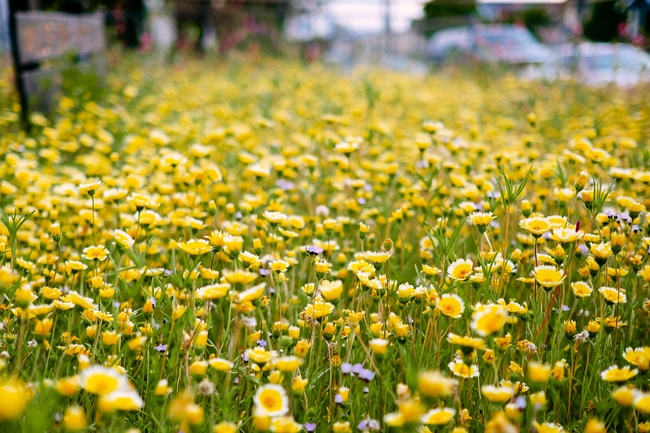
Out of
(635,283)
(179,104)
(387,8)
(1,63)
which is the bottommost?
(635,283)

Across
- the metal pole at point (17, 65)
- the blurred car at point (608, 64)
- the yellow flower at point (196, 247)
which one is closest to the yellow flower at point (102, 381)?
the yellow flower at point (196, 247)

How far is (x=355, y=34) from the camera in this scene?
1483cm

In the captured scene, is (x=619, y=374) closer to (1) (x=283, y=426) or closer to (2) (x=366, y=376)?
(2) (x=366, y=376)

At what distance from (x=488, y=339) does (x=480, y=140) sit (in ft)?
9.36

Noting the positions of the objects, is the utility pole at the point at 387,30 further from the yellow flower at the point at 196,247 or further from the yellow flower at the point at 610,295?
the yellow flower at the point at 196,247

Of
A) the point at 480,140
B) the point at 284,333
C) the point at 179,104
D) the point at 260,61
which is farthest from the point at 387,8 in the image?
the point at 284,333

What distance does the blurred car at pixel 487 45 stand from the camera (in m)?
9.76

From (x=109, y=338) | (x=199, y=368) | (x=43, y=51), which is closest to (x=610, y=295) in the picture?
(x=199, y=368)

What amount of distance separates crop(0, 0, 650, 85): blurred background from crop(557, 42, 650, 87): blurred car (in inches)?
1.6

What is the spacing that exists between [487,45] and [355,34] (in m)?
5.01

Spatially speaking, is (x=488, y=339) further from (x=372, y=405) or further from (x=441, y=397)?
(x=372, y=405)

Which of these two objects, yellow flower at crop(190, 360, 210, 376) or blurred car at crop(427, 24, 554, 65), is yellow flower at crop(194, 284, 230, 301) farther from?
blurred car at crop(427, 24, 554, 65)

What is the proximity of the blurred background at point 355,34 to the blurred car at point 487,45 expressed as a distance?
28 mm

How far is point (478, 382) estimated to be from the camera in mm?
1367
